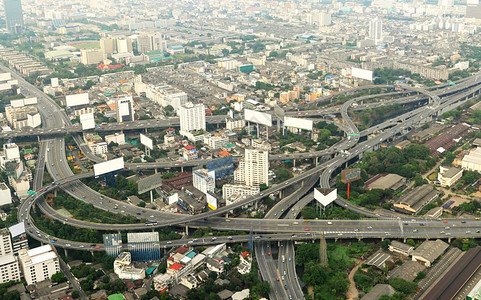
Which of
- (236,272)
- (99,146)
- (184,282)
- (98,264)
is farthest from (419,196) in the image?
(99,146)

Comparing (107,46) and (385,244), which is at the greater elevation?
(107,46)

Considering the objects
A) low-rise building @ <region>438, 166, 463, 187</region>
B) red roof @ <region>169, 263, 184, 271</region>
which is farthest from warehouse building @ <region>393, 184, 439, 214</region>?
red roof @ <region>169, 263, 184, 271</region>

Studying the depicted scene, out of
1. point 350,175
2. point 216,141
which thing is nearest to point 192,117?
point 216,141

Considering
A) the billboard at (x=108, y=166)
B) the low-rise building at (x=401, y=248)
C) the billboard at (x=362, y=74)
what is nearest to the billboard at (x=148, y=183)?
the billboard at (x=108, y=166)

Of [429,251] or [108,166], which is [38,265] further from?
[429,251]

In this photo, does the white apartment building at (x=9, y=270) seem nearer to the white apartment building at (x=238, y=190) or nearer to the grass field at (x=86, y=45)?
the white apartment building at (x=238, y=190)

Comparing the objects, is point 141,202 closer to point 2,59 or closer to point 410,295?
point 410,295
